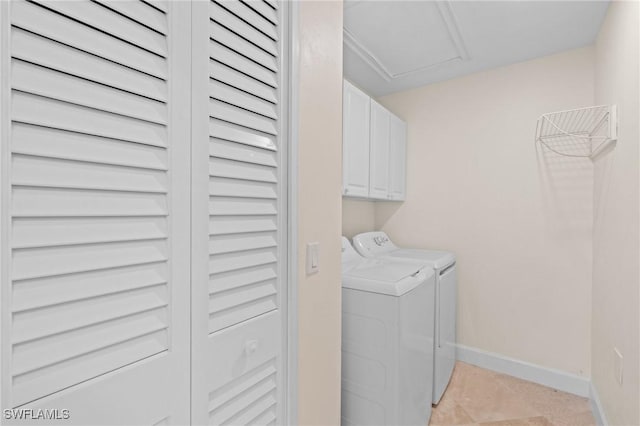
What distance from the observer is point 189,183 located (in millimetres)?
771

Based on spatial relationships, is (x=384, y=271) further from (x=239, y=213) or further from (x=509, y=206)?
(x=509, y=206)

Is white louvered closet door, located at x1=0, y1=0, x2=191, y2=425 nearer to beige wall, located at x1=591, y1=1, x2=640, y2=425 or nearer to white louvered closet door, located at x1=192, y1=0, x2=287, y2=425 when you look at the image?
white louvered closet door, located at x1=192, y1=0, x2=287, y2=425

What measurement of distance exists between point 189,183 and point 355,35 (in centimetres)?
173

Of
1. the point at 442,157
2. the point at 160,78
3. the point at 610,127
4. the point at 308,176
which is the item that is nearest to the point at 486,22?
the point at 610,127

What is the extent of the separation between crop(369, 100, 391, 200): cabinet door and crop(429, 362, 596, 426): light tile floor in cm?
146

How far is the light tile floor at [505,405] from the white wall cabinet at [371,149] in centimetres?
146

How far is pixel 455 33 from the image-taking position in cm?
201

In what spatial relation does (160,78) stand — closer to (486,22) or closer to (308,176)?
(308,176)

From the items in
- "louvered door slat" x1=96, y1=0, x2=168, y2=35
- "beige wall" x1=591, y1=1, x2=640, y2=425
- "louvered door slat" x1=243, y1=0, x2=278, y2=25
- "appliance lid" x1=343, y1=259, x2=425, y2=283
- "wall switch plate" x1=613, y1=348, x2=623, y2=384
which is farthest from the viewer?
"appliance lid" x1=343, y1=259, x2=425, y2=283

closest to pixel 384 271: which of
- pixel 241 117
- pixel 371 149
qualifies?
pixel 371 149

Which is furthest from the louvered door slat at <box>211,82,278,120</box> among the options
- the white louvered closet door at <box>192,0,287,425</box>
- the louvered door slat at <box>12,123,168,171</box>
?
the louvered door slat at <box>12,123,168,171</box>

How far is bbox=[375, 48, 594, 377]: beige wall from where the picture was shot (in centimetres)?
224

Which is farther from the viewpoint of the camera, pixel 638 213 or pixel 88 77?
pixel 638 213

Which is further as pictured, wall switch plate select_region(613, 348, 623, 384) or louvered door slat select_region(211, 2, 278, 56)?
wall switch plate select_region(613, 348, 623, 384)
